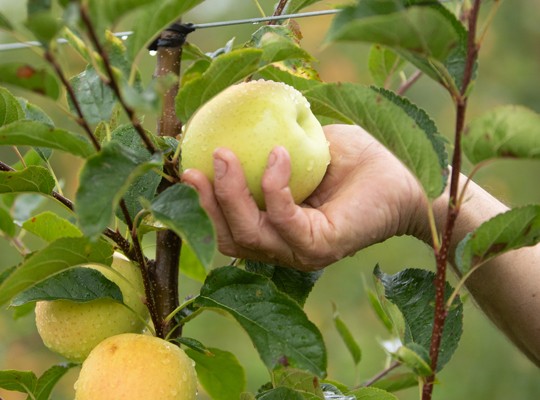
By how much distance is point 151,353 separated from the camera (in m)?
0.74

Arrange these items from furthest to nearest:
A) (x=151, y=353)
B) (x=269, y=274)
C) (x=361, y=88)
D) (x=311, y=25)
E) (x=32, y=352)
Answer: (x=311, y=25) < (x=32, y=352) < (x=269, y=274) < (x=151, y=353) < (x=361, y=88)

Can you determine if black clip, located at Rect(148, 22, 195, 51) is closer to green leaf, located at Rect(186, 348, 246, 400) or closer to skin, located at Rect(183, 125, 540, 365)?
skin, located at Rect(183, 125, 540, 365)

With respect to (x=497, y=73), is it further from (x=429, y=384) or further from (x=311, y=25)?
(x=429, y=384)

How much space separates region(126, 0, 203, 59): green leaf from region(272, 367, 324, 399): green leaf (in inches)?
13.3

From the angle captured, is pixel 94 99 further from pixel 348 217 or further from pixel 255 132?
pixel 348 217

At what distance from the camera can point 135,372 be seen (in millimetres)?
726

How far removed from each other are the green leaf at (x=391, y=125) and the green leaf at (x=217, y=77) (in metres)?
0.05

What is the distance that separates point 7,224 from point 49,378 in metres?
0.26

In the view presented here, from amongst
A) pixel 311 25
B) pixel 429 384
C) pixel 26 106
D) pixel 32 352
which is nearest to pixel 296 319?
pixel 429 384

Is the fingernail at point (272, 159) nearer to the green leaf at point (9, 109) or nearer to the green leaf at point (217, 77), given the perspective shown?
the green leaf at point (217, 77)

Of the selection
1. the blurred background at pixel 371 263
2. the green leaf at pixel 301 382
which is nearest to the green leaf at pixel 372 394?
the green leaf at pixel 301 382

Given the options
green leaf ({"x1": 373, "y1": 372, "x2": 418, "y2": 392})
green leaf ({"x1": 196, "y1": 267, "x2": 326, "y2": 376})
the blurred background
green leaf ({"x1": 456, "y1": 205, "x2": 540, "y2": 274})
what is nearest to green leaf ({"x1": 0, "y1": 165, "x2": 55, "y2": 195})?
green leaf ({"x1": 196, "y1": 267, "x2": 326, "y2": 376})

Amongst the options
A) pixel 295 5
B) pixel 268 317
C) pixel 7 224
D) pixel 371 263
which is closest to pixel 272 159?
pixel 268 317

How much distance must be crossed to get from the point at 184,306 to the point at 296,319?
139 millimetres
